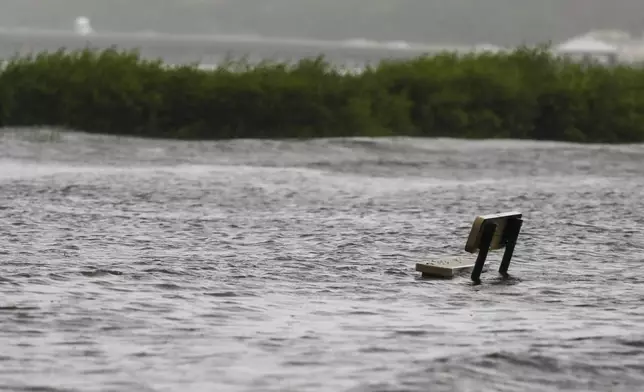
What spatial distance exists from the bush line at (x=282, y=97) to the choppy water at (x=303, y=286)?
5811 mm

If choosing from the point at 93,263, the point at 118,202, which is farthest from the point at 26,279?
the point at 118,202

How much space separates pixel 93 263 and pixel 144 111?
628 inches

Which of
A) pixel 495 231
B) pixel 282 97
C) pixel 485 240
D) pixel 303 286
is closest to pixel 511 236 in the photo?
pixel 495 231

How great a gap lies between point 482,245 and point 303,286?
1.40m

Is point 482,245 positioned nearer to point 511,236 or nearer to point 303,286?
point 511,236

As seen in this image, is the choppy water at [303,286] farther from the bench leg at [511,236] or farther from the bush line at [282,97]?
the bush line at [282,97]

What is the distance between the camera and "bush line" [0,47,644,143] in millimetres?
25875

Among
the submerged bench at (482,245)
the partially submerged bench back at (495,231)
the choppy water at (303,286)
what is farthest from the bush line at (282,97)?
the partially submerged bench back at (495,231)

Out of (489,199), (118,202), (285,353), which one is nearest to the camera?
(285,353)

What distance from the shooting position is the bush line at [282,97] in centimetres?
2588

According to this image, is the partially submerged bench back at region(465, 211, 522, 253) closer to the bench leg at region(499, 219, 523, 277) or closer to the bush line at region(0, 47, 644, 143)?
the bench leg at region(499, 219, 523, 277)

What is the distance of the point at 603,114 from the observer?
92.8ft

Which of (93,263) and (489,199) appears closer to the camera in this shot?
(93,263)

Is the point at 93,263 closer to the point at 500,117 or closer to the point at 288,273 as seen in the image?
the point at 288,273
